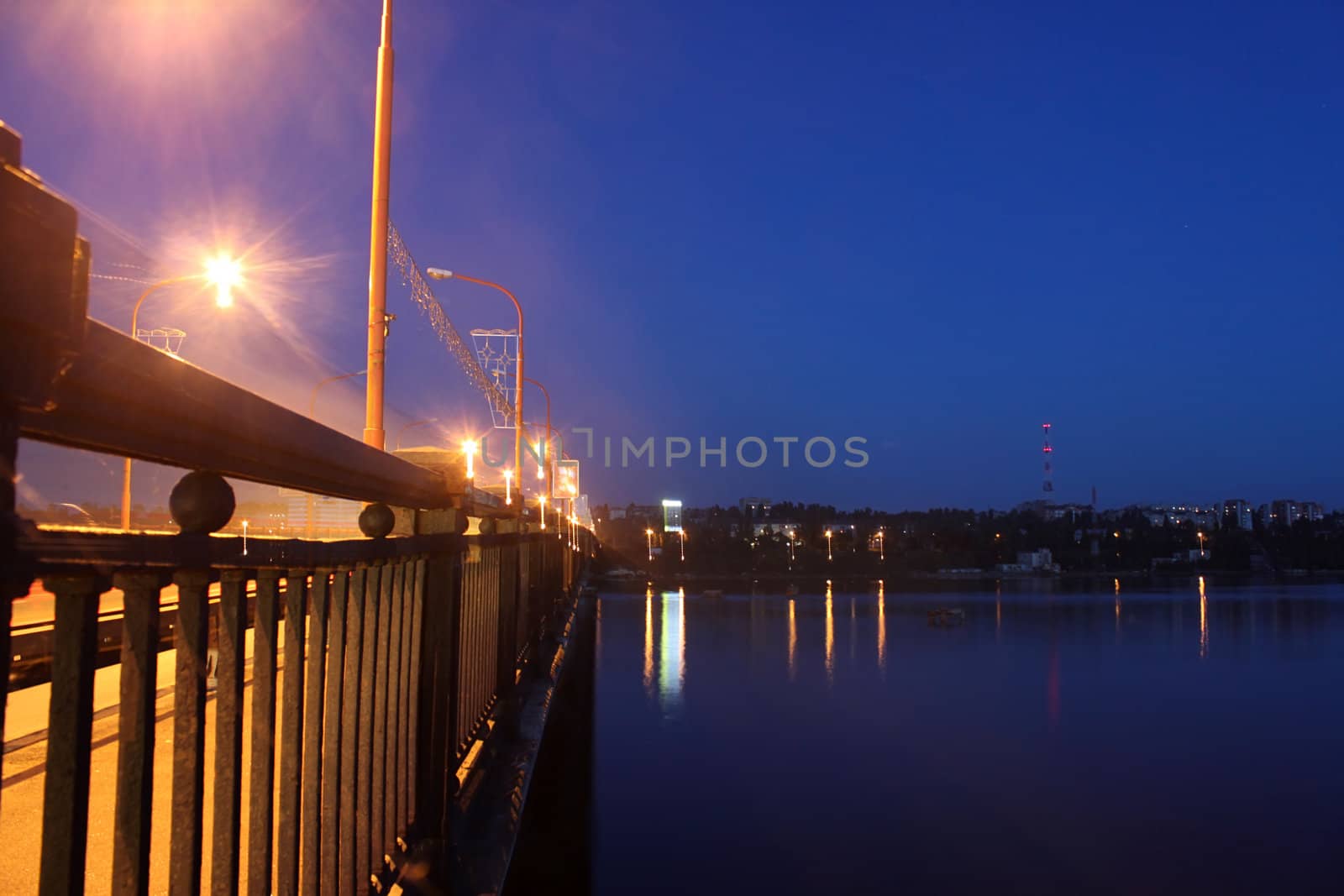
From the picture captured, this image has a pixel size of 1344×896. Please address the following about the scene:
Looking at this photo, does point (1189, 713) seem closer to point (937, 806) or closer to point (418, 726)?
point (937, 806)

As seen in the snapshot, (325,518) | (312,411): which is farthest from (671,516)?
(325,518)

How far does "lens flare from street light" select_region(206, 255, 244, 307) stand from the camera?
547 inches

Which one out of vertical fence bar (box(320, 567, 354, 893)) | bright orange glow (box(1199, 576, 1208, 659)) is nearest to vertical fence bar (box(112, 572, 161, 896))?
vertical fence bar (box(320, 567, 354, 893))

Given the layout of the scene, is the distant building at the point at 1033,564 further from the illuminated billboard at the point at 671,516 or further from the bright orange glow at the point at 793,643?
the bright orange glow at the point at 793,643

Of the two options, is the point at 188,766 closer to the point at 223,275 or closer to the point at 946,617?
the point at 223,275

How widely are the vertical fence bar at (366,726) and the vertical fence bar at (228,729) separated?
775 millimetres

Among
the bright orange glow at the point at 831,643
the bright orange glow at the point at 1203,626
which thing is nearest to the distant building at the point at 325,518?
the bright orange glow at the point at 831,643

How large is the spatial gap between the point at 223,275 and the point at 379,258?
5.99 meters

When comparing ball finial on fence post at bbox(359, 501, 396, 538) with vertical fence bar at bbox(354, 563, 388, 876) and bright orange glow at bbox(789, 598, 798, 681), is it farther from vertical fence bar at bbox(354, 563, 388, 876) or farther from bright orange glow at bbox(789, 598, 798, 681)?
bright orange glow at bbox(789, 598, 798, 681)

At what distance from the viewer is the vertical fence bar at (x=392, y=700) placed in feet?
9.32

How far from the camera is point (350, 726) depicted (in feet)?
8.25

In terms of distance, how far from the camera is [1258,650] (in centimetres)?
4569

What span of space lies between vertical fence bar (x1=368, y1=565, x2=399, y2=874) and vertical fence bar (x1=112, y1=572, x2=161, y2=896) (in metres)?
1.29

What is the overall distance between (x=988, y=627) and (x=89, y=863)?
5613 cm
